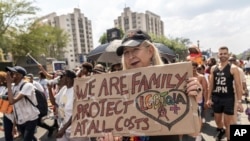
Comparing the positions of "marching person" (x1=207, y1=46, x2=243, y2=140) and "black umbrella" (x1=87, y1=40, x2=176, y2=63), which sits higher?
"black umbrella" (x1=87, y1=40, x2=176, y2=63)

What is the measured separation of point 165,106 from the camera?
1.86 metres

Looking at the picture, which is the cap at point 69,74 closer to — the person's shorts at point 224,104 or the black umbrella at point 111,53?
the black umbrella at point 111,53

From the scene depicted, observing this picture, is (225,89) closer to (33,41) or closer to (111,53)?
(111,53)

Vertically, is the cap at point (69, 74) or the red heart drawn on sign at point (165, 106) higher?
the cap at point (69, 74)

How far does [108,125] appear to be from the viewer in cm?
198

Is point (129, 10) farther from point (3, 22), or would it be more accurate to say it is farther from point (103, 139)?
point (103, 139)

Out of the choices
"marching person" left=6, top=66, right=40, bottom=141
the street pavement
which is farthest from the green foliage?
"marching person" left=6, top=66, right=40, bottom=141

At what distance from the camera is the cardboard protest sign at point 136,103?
6.03 feet

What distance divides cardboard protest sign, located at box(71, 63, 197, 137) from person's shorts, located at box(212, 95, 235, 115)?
4.04 m

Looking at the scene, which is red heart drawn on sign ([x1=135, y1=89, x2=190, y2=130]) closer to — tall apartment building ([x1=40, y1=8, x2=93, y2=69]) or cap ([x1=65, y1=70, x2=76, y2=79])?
cap ([x1=65, y1=70, x2=76, y2=79])

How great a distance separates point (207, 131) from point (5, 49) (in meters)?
38.1

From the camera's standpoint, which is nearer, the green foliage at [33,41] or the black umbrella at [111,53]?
the black umbrella at [111,53]

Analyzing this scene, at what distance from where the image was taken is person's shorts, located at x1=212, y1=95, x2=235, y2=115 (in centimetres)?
554

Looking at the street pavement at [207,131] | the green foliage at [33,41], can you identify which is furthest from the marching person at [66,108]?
the green foliage at [33,41]
